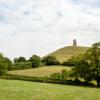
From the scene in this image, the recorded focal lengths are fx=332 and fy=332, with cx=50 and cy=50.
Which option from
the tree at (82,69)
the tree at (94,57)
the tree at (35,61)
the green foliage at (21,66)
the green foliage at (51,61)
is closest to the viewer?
the tree at (94,57)

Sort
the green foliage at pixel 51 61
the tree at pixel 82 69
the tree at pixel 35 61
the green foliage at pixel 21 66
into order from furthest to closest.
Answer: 1. the green foliage at pixel 51 61
2. the tree at pixel 35 61
3. the green foliage at pixel 21 66
4. the tree at pixel 82 69

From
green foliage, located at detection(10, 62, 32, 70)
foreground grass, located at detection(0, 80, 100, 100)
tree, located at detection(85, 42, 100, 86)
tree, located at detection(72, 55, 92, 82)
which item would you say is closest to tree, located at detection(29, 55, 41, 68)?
green foliage, located at detection(10, 62, 32, 70)

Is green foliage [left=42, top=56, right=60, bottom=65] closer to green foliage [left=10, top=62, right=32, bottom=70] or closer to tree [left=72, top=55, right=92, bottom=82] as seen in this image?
green foliage [left=10, top=62, right=32, bottom=70]

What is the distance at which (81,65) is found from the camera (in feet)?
276

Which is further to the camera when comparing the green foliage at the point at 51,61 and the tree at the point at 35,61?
the green foliage at the point at 51,61

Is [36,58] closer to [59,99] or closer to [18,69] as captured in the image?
[18,69]

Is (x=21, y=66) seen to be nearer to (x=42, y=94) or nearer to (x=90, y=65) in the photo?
(x=90, y=65)

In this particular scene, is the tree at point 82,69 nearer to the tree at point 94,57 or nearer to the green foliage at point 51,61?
the tree at point 94,57

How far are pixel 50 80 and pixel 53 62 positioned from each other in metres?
52.2

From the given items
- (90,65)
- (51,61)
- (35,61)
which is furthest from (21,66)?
(90,65)

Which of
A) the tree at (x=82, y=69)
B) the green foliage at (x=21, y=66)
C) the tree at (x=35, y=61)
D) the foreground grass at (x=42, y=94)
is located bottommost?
the foreground grass at (x=42, y=94)

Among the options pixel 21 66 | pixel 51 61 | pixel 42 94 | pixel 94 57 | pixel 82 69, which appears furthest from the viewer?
pixel 51 61

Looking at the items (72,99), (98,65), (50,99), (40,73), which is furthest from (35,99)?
(40,73)

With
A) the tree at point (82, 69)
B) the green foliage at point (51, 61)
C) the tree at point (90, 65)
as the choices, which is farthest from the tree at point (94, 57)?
the green foliage at point (51, 61)
